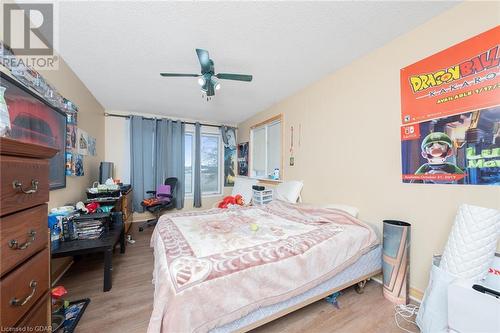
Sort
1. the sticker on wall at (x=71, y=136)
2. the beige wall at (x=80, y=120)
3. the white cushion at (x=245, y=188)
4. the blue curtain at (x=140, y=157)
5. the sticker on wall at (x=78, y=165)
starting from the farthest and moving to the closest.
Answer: the blue curtain at (x=140, y=157), the white cushion at (x=245, y=188), the sticker on wall at (x=78, y=165), the sticker on wall at (x=71, y=136), the beige wall at (x=80, y=120)

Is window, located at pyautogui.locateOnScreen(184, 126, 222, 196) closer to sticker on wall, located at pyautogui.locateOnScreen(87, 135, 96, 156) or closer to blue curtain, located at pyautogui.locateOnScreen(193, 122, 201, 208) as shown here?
blue curtain, located at pyautogui.locateOnScreen(193, 122, 201, 208)

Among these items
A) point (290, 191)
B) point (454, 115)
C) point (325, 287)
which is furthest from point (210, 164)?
point (454, 115)

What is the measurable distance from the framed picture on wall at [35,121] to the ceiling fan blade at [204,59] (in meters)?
1.34

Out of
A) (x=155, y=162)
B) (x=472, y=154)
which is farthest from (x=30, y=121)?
(x=472, y=154)

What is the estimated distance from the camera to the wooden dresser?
28.3 inches

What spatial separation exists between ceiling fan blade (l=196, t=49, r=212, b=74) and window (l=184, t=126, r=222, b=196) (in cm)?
303

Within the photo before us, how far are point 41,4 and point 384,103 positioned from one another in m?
3.15

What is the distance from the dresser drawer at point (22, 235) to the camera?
28.3 inches

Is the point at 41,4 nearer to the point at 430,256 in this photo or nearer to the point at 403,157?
the point at 403,157

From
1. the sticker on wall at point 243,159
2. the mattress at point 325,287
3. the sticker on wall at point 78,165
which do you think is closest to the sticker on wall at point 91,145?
the sticker on wall at point 78,165

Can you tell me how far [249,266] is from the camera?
1.26 m

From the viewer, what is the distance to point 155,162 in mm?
4402

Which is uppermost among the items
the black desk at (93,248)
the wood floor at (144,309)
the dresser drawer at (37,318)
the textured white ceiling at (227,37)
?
the textured white ceiling at (227,37)

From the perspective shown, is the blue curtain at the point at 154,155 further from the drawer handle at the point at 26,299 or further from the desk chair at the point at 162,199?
the drawer handle at the point at 26,299
